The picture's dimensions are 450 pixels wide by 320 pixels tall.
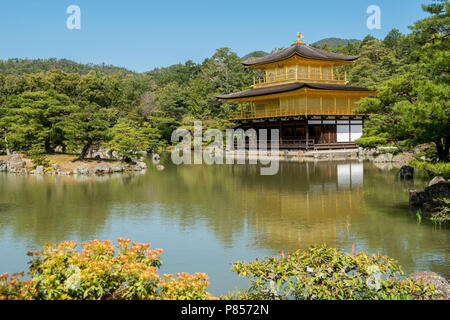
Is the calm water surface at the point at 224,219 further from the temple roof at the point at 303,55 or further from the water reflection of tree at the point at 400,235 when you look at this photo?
the temple roof at the point at 303,55

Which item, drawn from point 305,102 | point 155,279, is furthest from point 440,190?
point 305,102

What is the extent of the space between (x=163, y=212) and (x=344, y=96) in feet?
80.2

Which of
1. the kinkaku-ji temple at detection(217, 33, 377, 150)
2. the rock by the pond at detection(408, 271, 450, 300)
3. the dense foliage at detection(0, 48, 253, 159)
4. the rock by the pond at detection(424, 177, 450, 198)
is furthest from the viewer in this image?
the kinkaku-ji temple at detection(217, 33, 377, 150)

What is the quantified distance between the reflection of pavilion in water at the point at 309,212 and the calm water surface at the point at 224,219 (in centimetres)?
2

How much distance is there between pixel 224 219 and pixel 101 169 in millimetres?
13406

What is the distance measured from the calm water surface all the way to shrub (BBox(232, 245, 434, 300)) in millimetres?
1063

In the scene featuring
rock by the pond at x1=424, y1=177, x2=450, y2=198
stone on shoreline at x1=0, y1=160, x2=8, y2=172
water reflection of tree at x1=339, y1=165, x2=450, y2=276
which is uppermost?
stone on shoreline at x1=0, y1=160, x2=8, y2=172

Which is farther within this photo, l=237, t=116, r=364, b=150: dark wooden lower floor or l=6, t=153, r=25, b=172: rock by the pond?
l=237, t=116, r=364, b=150: dark wooden lower floor

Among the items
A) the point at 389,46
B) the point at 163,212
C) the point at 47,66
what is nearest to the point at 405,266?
the point at 163,212

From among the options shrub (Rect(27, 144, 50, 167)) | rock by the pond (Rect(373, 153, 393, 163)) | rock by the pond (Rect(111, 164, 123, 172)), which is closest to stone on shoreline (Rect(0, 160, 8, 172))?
shrub (Rect(27, 144, 50, 167))

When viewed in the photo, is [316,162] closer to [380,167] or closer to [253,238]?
[380,167]

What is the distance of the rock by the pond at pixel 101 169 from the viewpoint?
22.0m

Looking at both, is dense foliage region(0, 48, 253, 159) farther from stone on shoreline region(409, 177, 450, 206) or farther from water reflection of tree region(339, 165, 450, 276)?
stone on shoreline region(409, 177, 450, 206)

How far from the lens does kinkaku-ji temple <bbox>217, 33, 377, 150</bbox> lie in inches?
1200
